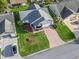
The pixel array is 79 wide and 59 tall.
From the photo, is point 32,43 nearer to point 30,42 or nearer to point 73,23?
point 30,42

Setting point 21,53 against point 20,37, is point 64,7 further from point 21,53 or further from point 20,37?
point 21,53

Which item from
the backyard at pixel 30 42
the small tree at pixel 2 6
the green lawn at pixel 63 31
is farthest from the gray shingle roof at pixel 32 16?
Answer: the small tree at pixel 2 6

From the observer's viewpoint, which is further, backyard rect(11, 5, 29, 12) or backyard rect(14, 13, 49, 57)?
backyard rect(11, 5, 29, 12)

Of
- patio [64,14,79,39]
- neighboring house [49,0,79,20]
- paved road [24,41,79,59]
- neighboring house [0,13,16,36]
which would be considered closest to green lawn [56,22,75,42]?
patio [64,14,79,39]

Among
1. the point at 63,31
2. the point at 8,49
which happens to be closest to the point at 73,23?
the point at 63,31

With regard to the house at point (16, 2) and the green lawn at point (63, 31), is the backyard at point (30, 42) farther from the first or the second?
the house at point (16, 2)

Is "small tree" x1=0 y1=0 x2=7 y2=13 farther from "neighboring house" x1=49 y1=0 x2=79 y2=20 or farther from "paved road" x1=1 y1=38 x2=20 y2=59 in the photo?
"paved road" x1=1 y1=38 x2=20 y2=59

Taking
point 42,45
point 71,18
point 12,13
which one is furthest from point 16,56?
point 71,18
